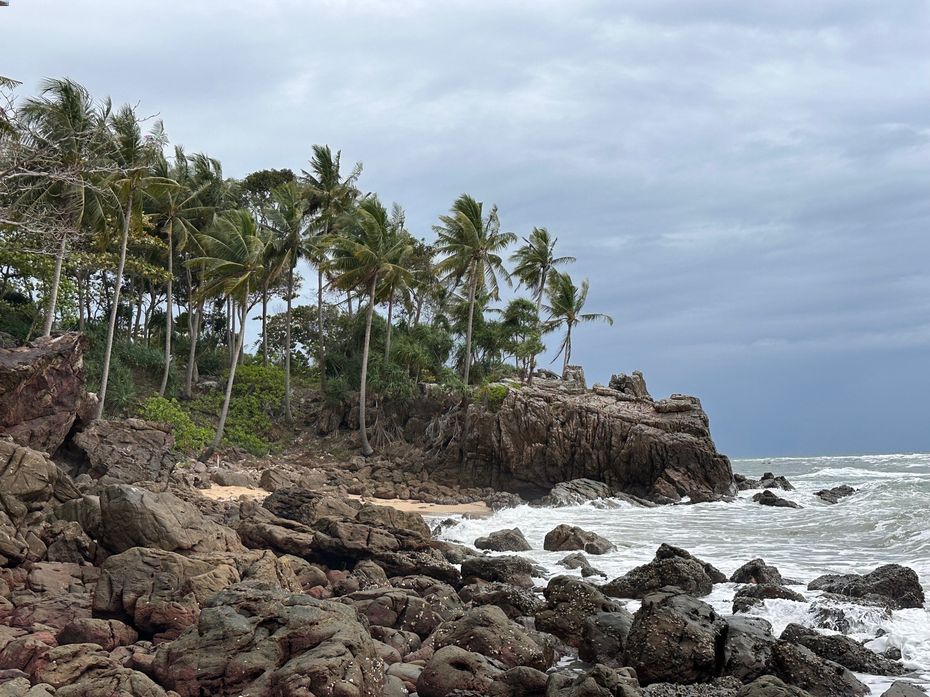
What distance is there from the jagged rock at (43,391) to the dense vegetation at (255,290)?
256 inches

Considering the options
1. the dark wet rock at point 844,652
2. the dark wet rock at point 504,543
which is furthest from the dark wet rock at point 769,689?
the dark wet rock at point 504,543

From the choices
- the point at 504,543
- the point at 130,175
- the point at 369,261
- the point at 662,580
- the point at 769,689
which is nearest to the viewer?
the point at 769,689

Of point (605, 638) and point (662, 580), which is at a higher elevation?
point (662, 580)

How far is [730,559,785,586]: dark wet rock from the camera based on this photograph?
13.1m

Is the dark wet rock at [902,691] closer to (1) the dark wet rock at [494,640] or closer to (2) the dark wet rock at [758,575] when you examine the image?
(1) the dark wet rock at [494,640]

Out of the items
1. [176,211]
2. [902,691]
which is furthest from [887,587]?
[176,211]

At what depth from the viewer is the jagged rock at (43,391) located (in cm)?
1627

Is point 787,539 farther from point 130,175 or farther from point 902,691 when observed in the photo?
point 130,175

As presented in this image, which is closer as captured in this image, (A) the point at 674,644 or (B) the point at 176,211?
(A) the point at 674,644

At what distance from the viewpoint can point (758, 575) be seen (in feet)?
43.3

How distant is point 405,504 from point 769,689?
19.3m

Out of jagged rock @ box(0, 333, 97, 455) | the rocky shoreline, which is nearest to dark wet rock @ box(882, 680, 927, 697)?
the rocky shoreline

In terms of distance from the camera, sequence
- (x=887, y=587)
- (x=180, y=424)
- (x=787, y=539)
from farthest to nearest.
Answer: (x=180, y=424), (x=787, y=539), (x=887, y=587)

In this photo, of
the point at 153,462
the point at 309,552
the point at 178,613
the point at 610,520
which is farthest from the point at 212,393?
the point at 178,613
